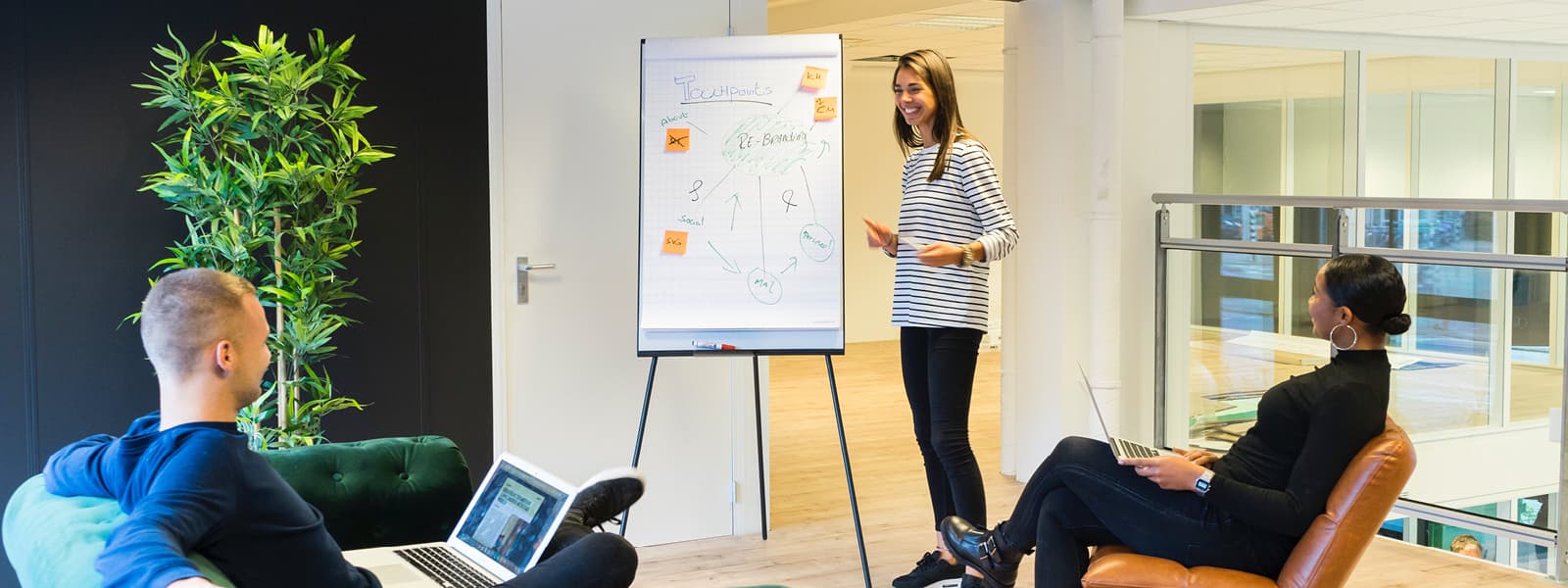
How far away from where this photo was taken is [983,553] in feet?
11.2

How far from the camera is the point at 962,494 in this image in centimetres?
384

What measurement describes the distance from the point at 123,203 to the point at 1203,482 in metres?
2.97

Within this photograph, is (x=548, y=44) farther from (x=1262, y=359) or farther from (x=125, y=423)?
(x=1262, y=359)

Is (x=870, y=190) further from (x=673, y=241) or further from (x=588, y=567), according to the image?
(x=588, y=567)

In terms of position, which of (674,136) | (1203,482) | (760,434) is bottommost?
(760,434)

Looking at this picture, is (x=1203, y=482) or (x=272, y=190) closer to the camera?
(x=1203, y=482)

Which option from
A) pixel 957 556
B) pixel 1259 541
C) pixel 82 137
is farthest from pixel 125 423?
pixel 1259 541

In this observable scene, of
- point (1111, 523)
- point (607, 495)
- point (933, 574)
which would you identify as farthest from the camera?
point (933, 574)

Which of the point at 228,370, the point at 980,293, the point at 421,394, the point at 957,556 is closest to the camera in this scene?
the point at 228,370

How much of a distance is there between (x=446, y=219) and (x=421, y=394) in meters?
0.57

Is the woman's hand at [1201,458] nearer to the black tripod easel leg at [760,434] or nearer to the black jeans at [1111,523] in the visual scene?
the black jeans at [1111,523]

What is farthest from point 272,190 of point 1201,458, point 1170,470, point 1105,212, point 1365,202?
point 1365,202

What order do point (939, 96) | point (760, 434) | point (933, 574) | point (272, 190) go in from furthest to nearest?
point (760, 434), point (933, 574), point (939, 96), point (272, 190)

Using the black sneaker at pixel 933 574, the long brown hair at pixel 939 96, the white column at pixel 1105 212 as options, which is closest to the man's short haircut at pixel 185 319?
the long brown hair at pixel 939 96
